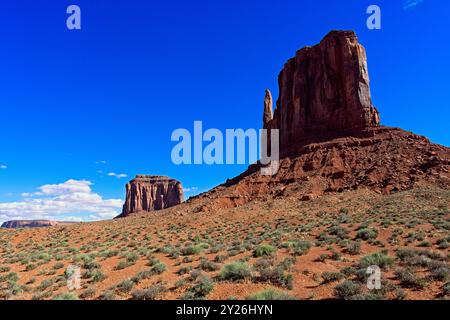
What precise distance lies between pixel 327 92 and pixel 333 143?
13.4 metres

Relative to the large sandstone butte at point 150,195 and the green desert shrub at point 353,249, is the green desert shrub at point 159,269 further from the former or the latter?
the large sandstone butte at point 150,195

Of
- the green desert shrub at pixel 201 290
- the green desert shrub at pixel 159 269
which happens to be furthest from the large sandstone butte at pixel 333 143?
the green desert shrub at pixel 201 290

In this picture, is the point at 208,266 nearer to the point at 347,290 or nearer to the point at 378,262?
the point at 347,290

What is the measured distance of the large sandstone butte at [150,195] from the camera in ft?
467

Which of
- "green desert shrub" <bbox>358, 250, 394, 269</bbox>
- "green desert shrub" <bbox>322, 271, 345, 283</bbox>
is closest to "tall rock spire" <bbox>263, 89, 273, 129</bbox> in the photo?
"green desert shrub" <bbox>358, 250, 394, 269</bbox>

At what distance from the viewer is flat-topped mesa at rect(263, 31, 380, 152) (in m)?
52.1

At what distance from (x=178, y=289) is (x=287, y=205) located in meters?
29.6

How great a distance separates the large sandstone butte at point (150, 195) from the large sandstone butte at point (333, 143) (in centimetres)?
9105

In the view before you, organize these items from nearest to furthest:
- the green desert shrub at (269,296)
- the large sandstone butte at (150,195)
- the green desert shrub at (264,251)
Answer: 1. the green desert shrub at (269,296)
2. the green desert shrub at (264,251)
3. the large sandstone butte at (150,195)

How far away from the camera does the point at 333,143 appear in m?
48.9

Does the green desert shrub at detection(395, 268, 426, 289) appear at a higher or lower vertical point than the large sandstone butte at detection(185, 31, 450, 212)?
lower

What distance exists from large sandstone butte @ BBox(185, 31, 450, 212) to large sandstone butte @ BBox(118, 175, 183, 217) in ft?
299
